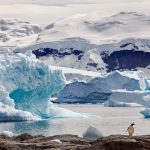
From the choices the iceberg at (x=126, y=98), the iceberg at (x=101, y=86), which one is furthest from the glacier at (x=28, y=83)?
the iceberg at (x=101, y=86)

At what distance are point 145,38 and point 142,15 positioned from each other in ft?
90.9

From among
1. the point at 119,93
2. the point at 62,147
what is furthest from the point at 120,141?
the point at 119,93

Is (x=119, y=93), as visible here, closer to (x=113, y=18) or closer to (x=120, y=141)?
(x=120, y=141)

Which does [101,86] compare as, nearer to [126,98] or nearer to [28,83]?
[126,98]

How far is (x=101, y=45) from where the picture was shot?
559ft

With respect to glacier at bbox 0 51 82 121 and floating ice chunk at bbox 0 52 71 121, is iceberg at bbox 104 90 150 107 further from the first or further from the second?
floating ice chunk at bbox 0 52 71 121

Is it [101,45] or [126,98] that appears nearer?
[126,98]

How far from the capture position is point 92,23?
195 m

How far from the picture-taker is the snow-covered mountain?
17112 centimetres

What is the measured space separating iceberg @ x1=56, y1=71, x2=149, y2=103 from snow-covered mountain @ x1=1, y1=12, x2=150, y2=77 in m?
89.0

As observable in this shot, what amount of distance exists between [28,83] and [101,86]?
3116cm

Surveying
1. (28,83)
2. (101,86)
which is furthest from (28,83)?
(101,86)

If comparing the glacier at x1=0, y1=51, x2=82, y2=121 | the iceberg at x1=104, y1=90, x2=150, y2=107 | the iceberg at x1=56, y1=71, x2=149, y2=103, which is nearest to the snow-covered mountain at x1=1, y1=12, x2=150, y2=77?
the iceberg at x1=56, y1=71, x2=149, y2=103

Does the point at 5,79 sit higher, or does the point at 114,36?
the point at 5,79
